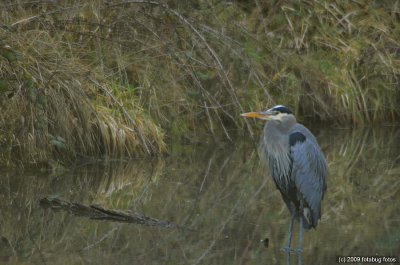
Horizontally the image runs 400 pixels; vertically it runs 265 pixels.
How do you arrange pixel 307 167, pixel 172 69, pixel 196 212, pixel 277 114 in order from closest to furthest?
pixel 307 167
pixel 277 114
pixel 196 212
pixel 172 69

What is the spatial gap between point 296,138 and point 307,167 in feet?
0.74

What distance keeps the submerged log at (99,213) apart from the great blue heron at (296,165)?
2.83 ft

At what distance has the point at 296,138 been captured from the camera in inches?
269

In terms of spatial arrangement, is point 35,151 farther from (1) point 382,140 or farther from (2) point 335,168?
(1) point 382,140

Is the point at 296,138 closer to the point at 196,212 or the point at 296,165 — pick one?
the point at 296,165

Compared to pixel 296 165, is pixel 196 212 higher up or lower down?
lower down

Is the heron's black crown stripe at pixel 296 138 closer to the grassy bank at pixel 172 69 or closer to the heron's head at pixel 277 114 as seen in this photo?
the heron's head at pixel 277 114

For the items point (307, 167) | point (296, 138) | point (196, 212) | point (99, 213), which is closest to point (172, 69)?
point (196, 212)

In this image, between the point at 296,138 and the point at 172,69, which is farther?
the point at 172,69

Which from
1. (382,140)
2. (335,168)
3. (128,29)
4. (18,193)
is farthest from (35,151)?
(382,140)

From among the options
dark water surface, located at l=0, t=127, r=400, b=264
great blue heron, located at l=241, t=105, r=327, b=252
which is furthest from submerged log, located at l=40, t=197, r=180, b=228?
great blue heron, located at l=241, t=105, r=327, b=252

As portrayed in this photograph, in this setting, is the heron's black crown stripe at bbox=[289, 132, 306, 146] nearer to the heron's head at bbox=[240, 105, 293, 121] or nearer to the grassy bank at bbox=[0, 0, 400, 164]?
the heron's head at bbox=[240, 105, 293, 121]

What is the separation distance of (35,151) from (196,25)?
2.62m

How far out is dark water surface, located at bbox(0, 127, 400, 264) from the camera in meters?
6.07
